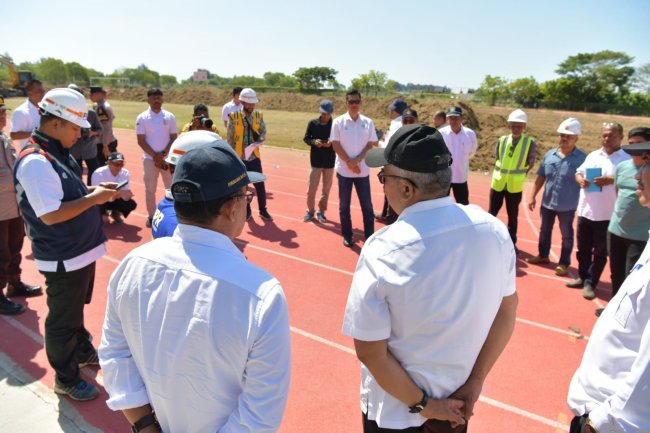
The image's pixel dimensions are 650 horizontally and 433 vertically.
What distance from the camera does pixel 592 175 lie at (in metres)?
5.05

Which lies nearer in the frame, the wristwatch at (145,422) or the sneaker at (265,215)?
the wristwatch at (145,422)

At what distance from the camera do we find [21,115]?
6148 mm

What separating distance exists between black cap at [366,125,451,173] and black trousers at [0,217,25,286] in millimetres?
4426

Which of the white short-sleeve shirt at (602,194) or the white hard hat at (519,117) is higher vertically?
the white hard hat at (519,117)

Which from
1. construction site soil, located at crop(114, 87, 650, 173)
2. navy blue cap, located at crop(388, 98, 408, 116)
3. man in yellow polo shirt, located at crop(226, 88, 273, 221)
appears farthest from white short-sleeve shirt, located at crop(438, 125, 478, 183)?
construction site soil, located at crop(114, 87, 650, 173)

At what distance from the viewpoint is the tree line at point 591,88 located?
56.0 metres

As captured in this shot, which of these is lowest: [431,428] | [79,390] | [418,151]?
[79,390]

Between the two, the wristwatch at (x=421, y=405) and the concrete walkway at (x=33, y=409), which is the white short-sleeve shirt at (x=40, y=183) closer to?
the concrete walkway at (x=33, y=409)

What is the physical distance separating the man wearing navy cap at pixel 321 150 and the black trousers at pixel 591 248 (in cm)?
406

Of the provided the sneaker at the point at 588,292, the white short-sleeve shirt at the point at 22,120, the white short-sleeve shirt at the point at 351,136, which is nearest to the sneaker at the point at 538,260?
the sneaker at the point at 588,292

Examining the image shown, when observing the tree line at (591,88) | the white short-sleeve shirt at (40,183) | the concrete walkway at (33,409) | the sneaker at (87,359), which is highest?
the tree line at (591,88)

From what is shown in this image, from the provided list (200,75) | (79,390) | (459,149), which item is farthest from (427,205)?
(200,75)

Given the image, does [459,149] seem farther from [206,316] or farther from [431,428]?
[206,316]

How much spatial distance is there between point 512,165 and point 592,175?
1.29m
